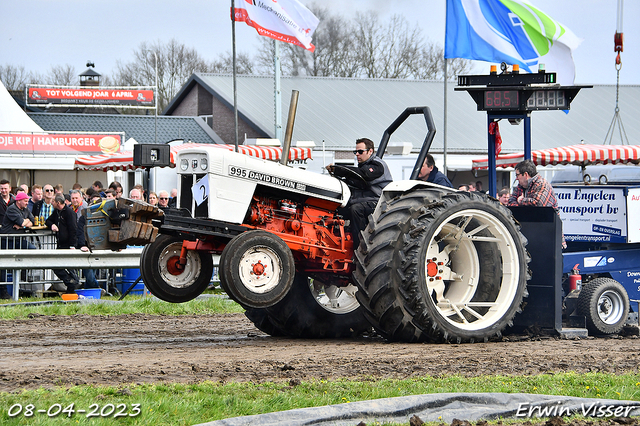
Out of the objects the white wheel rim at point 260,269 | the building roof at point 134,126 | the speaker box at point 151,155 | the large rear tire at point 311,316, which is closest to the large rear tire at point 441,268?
the white wheel rim at point 260,269

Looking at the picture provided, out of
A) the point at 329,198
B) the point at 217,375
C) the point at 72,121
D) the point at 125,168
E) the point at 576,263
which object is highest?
the point at 72,121

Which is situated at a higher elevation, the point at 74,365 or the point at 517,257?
the point at 517,257

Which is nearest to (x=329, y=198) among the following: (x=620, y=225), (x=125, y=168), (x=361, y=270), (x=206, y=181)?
(x=361, y=270)

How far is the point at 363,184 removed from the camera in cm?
793

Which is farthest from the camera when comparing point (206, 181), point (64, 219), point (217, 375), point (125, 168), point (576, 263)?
point (125, 168)

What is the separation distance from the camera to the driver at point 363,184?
7820 millimetres

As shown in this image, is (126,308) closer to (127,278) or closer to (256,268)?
(127,278)

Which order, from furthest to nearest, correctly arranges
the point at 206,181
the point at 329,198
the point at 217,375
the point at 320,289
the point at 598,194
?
1. the point at 598,194
2. the point at 320,289
3. the point at 329,198
4. the point at 206,181
5. the point at 217,375

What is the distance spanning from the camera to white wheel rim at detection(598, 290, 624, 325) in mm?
9443

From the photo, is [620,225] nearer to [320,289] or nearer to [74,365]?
[320,289]

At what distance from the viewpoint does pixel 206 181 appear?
683 cm

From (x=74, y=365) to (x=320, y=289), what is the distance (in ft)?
10.9

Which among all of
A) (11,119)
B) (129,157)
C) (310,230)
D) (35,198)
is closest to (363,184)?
(310,230)

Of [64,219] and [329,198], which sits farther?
[64,219]
